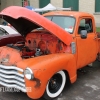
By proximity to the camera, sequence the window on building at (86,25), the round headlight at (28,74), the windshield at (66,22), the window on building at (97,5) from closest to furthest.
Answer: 1. the round headlight at (28,74)
2. the windshield at (66,22)
3. the window on building at (86,25)
4. the window on building at (97,5)

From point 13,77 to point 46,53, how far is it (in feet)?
3.50

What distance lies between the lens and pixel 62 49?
4.45 m

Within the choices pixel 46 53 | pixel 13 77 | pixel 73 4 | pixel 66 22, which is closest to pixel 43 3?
pixel 73 4

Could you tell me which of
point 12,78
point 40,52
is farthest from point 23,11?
point 12,78

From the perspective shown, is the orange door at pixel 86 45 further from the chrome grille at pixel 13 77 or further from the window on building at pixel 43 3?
the window on building at pixel 43 3

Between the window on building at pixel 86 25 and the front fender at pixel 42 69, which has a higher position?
the window on building at pixel 86 25

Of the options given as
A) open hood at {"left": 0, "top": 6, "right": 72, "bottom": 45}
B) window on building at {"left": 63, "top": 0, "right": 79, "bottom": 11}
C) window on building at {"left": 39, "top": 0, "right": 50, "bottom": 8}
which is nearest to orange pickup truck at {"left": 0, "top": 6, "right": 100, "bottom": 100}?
open hood at {"left": 0, "top": 6, "right": 72, "bottom": 45}

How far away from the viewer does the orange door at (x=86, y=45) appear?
15.5 ft

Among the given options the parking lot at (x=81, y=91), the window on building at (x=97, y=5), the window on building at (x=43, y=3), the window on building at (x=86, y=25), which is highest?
the window on building at (x=43, y=3)

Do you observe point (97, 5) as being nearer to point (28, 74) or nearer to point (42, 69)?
point (42, 69)

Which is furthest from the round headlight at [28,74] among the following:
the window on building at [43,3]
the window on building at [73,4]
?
the window on building at [43,3]

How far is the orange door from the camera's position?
15.5ft

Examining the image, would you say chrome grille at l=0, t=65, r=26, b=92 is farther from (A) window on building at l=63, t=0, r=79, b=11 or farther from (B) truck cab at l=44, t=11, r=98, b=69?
(A) window on building at l=63, t=0, r=79, b=11

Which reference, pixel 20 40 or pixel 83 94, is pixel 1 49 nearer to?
pixel 20 40
